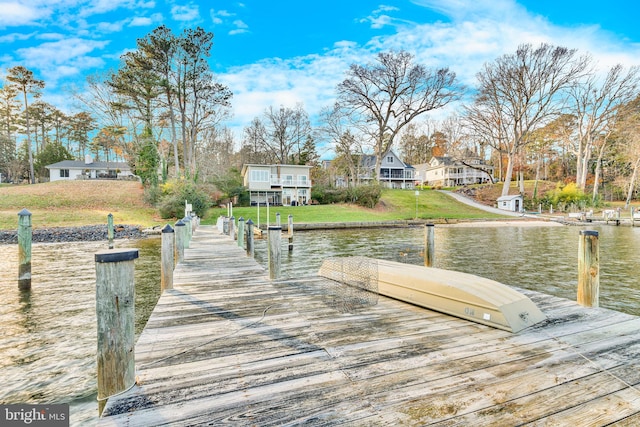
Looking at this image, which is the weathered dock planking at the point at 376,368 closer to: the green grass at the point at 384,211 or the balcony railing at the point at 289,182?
Result: the green grass at the point at 384,211

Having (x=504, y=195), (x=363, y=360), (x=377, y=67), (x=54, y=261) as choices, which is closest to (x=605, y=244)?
(x=363, y=360)

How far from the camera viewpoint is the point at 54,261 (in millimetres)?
10594

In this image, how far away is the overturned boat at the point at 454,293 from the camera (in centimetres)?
323

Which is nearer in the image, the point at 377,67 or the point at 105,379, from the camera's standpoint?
the point at 105,379

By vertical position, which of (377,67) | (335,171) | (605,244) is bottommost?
(605,244)

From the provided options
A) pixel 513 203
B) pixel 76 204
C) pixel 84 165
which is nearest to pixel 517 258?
pixel 513 203

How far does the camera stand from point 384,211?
3136cm

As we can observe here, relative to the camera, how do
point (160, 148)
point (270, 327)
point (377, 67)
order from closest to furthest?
point (270, 327) < point (160, 148) < point (377, 67)

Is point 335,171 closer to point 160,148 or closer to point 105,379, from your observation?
point 160,148

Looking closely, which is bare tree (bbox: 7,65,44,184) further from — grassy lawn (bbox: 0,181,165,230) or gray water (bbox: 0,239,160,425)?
gray water (bbox: 0,239,160,425)

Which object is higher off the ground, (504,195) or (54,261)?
(504,195)

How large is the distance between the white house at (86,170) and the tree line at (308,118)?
134 inches

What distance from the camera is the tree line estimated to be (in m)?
28.4

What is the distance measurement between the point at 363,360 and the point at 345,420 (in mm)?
781
